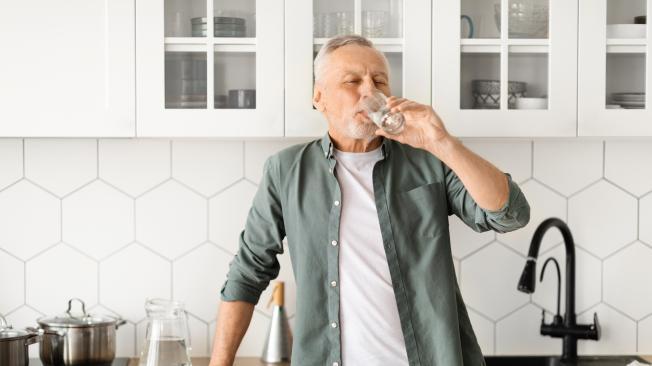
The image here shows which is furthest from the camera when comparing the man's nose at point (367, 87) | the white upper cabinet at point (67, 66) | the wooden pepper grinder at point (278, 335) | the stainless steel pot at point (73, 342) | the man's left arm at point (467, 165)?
the wooden pepper grinder at point (278, 335)

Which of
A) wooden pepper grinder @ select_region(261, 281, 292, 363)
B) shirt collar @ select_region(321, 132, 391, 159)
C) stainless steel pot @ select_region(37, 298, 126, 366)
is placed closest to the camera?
shirt collar @ select_region(321, 132, 391, 159)

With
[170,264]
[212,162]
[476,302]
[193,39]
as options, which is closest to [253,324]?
[170,264]

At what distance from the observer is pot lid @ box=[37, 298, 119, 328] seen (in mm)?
2518

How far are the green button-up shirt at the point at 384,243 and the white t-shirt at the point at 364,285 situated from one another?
2 cm

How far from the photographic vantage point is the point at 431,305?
85.4 inches

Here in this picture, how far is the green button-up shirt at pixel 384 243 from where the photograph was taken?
217 cm

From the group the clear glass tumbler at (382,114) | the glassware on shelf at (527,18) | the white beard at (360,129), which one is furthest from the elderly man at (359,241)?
the glassware on shelf at (527,18)

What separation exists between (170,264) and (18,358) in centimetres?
57

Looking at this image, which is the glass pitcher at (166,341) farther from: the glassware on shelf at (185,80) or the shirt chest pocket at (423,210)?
the shirt chest pocket at (423,210)

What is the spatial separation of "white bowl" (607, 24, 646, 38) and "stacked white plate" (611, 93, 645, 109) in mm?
159

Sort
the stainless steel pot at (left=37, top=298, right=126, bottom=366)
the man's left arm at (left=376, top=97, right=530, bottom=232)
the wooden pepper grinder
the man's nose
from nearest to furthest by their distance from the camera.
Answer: the man's left arm at (left=376, top=97, right=530, bottom=232)
the man's nose
the stainless steel pot at (left=37, top=298, right=126, bottom=366)
the wooden pepper grinder

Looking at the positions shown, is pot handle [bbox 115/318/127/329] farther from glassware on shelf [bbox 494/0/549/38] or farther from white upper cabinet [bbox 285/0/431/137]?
glassware on shelf [bbox 494/0/549/38]

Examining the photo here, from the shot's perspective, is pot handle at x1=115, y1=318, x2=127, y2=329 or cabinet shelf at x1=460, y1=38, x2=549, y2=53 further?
pot handle at x1=115, y1=318, x2=127, y2=329

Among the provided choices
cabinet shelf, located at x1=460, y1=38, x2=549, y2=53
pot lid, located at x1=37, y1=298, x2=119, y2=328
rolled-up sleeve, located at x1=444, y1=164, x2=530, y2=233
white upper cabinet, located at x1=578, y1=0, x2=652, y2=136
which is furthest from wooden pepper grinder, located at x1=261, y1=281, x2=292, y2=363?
white upper cabinet, located at x1=578, y1=0, x2=652, y2=136
